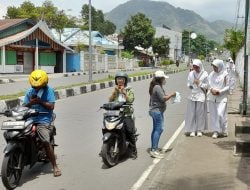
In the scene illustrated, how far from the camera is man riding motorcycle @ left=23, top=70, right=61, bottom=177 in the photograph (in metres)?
6.31

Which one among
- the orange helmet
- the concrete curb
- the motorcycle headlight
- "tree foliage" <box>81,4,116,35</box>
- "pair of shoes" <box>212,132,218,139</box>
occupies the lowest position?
"pair of shoes" <box>212,132,218,139</box>

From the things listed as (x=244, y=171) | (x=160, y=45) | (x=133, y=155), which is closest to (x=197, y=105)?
(x=133, y=155)

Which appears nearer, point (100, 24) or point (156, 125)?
point (156, 125)

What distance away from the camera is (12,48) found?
40531mm

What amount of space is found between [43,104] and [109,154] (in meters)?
1.29

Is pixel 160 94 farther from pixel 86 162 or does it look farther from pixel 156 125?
pixel 86 162

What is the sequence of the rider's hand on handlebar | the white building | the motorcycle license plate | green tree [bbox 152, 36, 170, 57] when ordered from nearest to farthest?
the motorcycle license plate, the rider's hand on handlebar, green tree [bbox 152, 36, 170, 57], the white building

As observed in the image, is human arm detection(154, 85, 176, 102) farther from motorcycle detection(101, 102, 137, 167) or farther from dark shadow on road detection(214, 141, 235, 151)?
dark shadow on road detection(214, 141, 235, 151)

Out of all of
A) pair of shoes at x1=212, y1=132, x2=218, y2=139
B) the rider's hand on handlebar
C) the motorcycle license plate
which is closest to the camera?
the motorcycle license plate

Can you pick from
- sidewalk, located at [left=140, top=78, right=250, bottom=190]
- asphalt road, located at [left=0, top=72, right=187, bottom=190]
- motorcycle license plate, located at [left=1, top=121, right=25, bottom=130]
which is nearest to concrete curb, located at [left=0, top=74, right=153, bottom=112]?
asphalt road, located at [left=0, top=72, right=187, bottom=190]

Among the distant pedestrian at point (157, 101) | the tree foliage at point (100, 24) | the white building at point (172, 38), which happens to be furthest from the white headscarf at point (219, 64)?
the tree foliage at point (100, 24)

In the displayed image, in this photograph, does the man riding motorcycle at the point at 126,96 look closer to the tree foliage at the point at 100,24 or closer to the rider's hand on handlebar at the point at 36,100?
the rider's hand on handlebar at the point at 36,100

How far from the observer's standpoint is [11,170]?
5.93m

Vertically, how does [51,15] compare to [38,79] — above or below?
above
